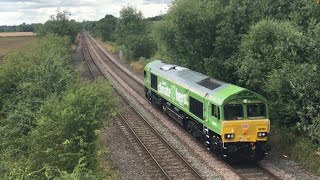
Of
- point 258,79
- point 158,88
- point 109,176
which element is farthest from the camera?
point 158,88

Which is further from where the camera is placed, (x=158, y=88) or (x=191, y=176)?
(x=158, y=88)

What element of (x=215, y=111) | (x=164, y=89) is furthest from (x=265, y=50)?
(x=164, y=89)

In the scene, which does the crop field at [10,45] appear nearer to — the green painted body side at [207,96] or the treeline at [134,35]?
the treeline at [134,35]

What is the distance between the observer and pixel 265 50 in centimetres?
2134

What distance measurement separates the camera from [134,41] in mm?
62188

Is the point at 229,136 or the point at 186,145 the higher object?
the point at 229,136

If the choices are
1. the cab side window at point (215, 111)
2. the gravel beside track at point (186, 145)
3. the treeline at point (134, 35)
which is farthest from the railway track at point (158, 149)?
the treeline at point (134, 35)

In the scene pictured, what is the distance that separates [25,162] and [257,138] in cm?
948

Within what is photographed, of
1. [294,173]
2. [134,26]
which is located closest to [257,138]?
[294,173]

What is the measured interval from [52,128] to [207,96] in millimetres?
7370

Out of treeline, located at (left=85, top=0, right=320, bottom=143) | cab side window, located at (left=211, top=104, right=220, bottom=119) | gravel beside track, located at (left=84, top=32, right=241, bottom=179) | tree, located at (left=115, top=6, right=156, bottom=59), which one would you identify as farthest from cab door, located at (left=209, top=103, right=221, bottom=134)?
tree, located at (left=115, top=6, right=156, bottom=59)

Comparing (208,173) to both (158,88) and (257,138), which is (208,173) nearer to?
(257,138)

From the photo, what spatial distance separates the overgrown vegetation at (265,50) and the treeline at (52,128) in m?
8.09

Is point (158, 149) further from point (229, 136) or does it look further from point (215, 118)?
point (229, 136)
